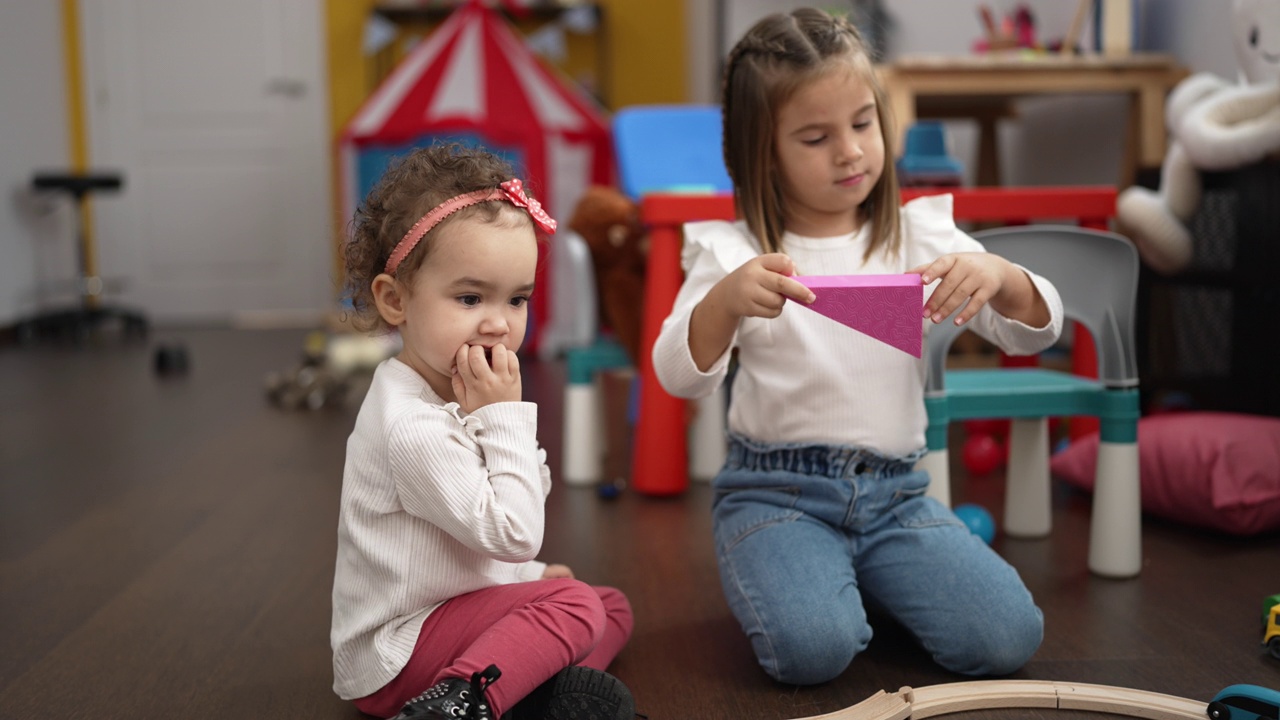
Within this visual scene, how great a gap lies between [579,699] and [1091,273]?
82 centimetres

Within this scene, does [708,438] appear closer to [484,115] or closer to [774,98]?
[774,98]

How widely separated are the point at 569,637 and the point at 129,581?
2.28 ft

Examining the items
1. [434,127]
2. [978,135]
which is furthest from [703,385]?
[434,127]

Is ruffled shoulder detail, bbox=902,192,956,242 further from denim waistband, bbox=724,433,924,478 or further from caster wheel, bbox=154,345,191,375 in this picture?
caster wheel, bbox=154,345,191,375

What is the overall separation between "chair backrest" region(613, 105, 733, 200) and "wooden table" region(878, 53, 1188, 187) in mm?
376

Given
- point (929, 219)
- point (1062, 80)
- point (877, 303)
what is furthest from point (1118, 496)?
point (1062, 80)

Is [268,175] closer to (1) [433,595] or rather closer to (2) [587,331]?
(2) [587,331]

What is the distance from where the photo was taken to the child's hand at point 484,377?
870 mm

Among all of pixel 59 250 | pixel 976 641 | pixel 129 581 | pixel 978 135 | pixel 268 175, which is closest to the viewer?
pixel 976 641

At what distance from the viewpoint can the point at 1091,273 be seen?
1326 millimetres

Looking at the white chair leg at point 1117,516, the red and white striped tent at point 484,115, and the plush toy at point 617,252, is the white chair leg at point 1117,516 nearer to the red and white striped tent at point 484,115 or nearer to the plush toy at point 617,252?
the plush toy at point 617,252

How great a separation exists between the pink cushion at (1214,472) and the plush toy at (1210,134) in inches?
17.3

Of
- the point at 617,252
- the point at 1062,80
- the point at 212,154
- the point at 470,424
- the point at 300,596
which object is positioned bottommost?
the point at 300,596

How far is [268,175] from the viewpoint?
5.18 m
